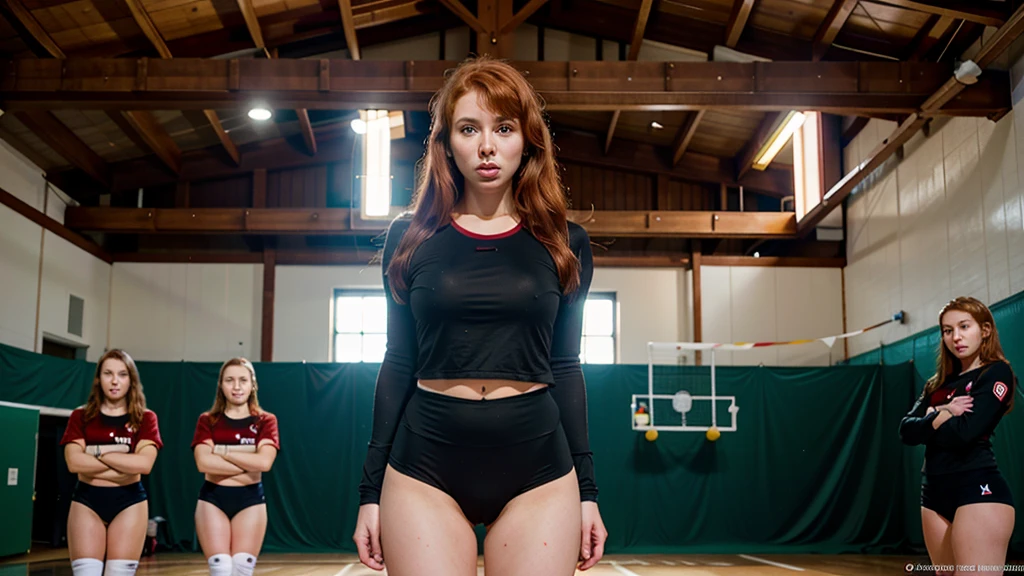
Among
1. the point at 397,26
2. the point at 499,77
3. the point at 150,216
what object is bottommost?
the point at 499,77

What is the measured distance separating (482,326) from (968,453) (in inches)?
121

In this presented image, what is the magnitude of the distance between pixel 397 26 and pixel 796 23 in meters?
5.39

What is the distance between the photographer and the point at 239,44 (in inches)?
A: 475

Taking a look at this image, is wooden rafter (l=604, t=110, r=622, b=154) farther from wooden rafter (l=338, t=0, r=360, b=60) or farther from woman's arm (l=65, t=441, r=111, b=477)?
woman's arm (l=65, t=441, r=111, b=477)

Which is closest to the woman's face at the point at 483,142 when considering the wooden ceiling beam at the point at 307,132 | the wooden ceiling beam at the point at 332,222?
the wooden ceiling beam at the point at 307,132

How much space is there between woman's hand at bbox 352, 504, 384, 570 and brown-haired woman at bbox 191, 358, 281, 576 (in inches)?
156

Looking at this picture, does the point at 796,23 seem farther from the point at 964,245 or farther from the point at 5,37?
the point at 5,37

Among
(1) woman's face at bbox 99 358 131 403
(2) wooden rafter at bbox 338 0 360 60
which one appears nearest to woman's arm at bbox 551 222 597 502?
(1) woman's face at bbox 99 358 131 403

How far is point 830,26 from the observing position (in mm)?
10422

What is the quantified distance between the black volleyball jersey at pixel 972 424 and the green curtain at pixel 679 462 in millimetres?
7378

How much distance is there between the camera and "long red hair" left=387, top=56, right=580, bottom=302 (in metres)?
1.88

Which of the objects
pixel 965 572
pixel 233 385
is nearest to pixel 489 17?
pixel 233 385

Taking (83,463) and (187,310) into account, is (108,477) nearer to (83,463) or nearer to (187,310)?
(83,463)

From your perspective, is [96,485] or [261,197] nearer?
[96,485]
